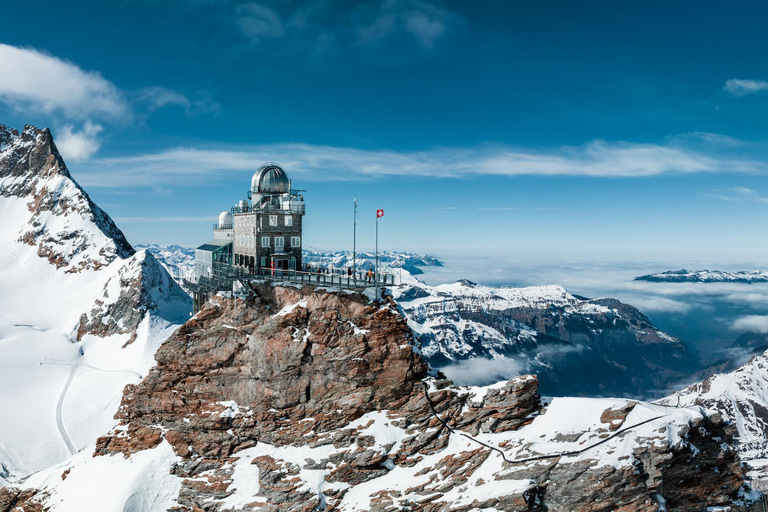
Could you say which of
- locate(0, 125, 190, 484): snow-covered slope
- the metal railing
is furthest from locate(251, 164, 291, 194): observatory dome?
locate(0, 125, 190, 484): snow-covered slope

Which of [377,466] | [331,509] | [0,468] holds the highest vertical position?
[377,466]

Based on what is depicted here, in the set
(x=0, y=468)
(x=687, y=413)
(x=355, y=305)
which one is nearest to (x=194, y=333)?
(x=355, y=305)

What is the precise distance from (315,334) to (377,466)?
16332 mm

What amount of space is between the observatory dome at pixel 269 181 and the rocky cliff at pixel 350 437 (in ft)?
55.8

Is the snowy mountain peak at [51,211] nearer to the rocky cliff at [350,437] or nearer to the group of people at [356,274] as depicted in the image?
the rocky cliff at [350,437]

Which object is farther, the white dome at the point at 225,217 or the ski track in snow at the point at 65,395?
the ski track in snow at the point at 65,395

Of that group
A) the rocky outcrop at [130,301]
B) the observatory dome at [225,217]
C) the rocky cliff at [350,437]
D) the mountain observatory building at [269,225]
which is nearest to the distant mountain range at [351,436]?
the rocky cliff at [350,437]

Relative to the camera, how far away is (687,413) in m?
49.0

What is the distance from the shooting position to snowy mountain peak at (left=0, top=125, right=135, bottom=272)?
163500 mm

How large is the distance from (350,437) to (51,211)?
174m

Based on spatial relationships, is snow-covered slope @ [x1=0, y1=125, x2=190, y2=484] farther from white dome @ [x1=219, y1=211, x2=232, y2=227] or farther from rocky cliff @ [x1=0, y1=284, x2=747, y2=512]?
white dome @ [x1=219, y1=211, x2=232, y2=227]

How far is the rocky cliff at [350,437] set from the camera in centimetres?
4656

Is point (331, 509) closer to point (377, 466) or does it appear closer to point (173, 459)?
point (377, 466)

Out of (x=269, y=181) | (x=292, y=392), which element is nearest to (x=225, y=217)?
(x=269, y=181)
